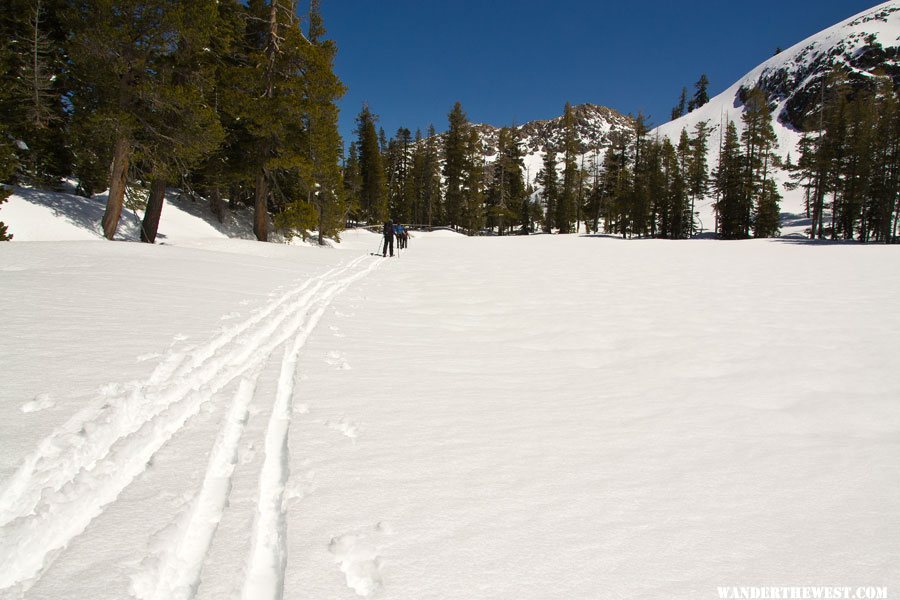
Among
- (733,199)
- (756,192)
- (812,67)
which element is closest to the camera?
(756,192)

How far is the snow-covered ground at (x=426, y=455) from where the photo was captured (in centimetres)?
201

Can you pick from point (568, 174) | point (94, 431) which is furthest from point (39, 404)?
point (568, 174)

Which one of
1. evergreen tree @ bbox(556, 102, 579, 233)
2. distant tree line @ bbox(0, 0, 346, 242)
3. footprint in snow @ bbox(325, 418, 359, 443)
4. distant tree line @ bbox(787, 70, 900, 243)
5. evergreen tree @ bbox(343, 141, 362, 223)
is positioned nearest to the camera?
footprint in snow @ bbox(325, 418, 359, 443)

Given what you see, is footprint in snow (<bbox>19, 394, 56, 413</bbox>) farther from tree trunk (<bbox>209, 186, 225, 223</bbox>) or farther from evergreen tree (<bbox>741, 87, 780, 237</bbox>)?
evergreen tree (<bbox>741, 87, 780, 237</bbox>)

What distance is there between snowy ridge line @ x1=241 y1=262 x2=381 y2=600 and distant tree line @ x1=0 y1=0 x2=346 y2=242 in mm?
13008

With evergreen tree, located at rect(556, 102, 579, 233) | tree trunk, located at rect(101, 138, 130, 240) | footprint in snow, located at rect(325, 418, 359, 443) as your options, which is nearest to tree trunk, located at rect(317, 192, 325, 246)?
tree trunk, located at rect(101, 138, 130, 240)

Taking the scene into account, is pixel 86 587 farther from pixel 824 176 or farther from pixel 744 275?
pixel 824 176

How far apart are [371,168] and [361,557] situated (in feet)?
162

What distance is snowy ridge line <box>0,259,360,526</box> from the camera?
2.38 m

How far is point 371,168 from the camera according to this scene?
48.2m

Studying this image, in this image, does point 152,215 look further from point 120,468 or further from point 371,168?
point 371,168

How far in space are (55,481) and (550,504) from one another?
2.86 metres

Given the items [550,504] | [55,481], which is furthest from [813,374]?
[55,481]

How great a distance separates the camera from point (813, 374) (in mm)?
4996
